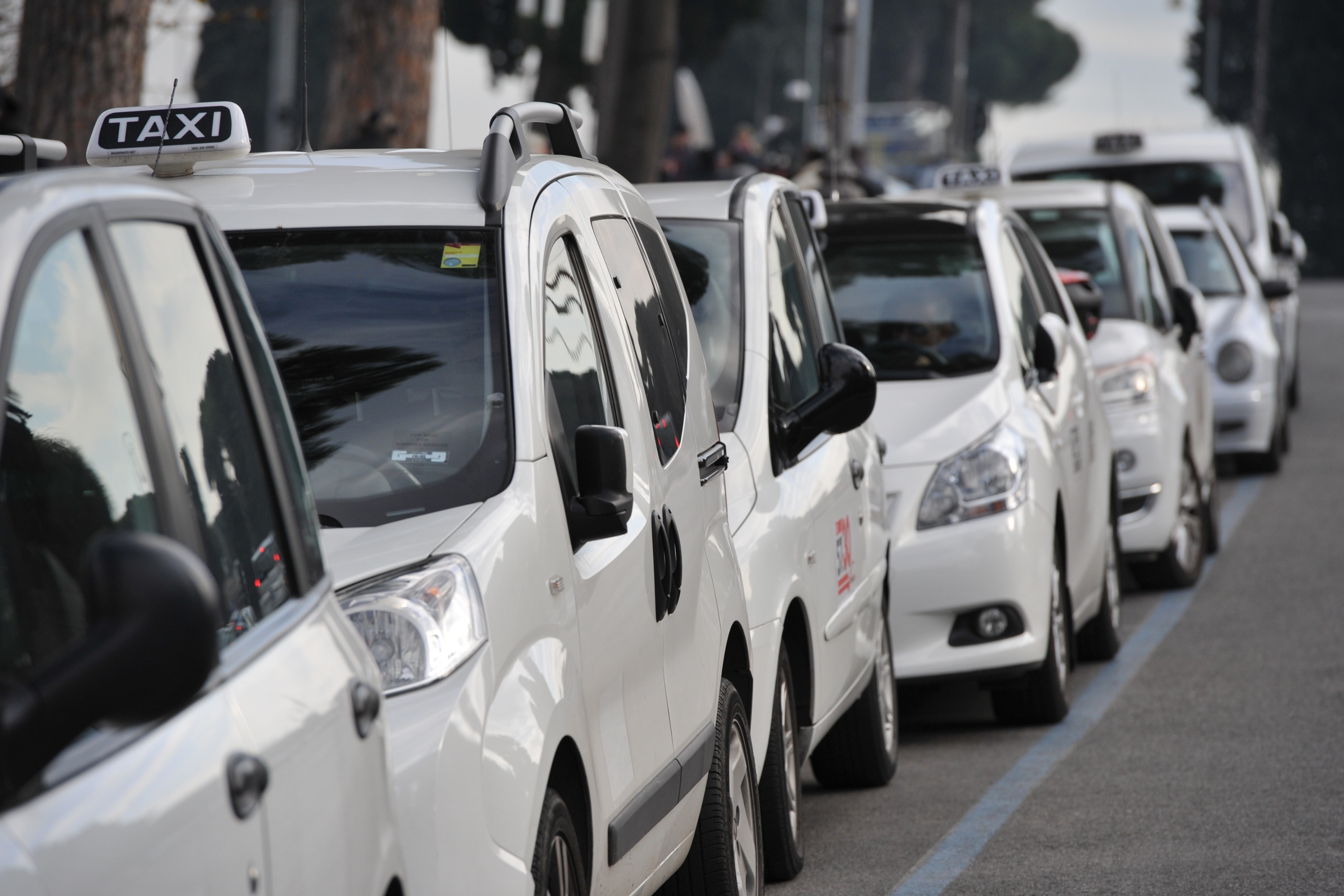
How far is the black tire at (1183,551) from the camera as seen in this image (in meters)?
10.9

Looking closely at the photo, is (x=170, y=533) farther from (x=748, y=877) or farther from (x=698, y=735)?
(x=748, y=877)

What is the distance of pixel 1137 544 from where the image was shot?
1067 centimetres

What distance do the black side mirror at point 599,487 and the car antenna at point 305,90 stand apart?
136 cm

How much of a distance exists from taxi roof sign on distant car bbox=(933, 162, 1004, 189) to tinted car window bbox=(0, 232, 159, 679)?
997 cm

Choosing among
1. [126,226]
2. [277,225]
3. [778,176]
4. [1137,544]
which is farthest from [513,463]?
[1137,544]

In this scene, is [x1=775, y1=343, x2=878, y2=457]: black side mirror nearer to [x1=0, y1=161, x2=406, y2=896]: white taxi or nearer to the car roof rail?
the car roof rail

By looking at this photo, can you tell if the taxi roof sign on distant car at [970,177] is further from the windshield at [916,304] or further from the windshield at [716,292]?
the windshield at [716,292]

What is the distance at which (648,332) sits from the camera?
485cm

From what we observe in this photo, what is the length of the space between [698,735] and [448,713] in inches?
57.1

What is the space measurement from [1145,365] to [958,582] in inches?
139

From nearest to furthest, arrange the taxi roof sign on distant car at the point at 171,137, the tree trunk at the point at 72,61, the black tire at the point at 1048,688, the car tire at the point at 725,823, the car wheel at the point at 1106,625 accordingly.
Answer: the taxi roof sign on distant car at the point at 171,137, the car tire at the point at 725,823, the black tire at the point at 1048,688, the tree trunk at the point at 72,61, the car wheel at the point at 1106,625

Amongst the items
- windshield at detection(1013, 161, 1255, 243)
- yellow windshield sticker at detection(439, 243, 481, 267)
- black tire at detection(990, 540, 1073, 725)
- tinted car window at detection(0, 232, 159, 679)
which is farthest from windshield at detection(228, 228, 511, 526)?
windshield at detection(1013, 161, 1255, 243)

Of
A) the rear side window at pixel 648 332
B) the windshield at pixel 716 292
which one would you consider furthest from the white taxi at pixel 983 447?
the rear side window at pixel 648 332

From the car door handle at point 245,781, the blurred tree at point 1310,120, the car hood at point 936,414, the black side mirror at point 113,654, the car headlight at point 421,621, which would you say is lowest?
the blurred tree at point 1310,120
